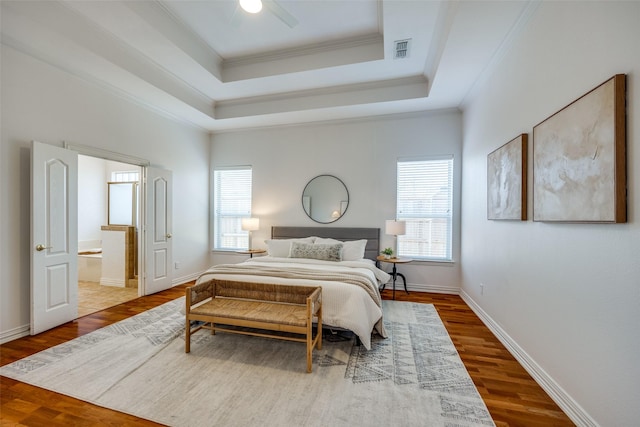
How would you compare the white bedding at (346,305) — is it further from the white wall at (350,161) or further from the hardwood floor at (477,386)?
the white wall at (350,161)

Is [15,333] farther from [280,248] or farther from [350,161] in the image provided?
[350,161]

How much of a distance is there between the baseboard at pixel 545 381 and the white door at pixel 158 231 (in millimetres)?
4842

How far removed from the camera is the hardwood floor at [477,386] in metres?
1.72

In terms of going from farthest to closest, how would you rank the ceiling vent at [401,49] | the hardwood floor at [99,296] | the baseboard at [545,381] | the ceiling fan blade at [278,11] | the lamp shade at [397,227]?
1. the lamp shade at [397,227]
2. the hardwood floor at [99,296]
3. the ceiling vent at [401,49]
4. the ceiling fan blade at [278,11]
5. the baseboard at [545,381]

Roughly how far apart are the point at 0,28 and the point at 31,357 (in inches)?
119

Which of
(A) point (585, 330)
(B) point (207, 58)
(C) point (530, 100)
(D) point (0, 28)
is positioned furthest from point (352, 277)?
(D) point (0, 28)

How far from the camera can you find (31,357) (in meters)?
2.41

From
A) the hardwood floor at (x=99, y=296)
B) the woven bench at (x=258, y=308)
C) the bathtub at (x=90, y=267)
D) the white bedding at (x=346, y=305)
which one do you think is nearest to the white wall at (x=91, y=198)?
the bathtub at (x=90, y=267)

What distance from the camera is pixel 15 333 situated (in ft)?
9.01

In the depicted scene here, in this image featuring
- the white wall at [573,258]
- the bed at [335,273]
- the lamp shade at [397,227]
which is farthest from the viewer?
the lamp shade at [397,227]

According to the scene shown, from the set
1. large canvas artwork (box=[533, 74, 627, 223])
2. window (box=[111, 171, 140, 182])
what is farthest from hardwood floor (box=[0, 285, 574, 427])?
window (box=[111, 171, 140, 182])

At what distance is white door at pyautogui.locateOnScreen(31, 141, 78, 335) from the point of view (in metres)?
2.83

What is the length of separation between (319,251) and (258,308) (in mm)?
1657

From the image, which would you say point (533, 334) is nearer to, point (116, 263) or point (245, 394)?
point (245, 394)
